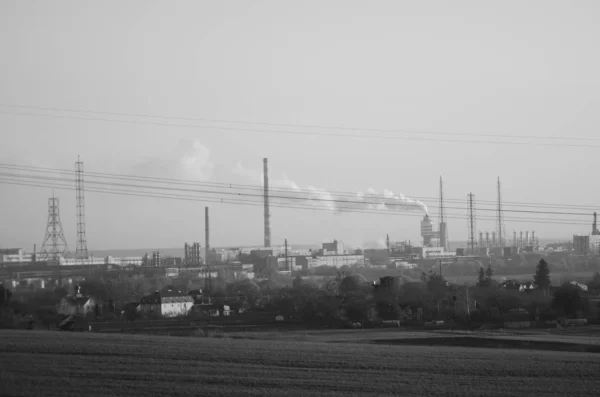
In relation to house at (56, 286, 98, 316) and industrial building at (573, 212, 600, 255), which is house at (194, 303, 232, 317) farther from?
industrial building at (573, 212, 600, 255)

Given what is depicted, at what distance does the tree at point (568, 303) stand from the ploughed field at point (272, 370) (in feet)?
44.5

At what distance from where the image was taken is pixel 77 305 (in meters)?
36.2

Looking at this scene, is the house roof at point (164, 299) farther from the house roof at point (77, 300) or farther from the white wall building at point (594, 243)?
the white wall building at point (594, 243)

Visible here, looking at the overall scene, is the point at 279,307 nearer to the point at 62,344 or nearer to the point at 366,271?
the point at 62,344

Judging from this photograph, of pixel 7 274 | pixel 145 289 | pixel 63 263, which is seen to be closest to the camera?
pixel 145 289

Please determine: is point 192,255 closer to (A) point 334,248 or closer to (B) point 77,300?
(A) point 334,248

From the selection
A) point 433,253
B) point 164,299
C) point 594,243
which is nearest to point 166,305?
point 164,299

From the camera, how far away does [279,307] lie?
35.5 meters

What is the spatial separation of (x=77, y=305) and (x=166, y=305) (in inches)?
154

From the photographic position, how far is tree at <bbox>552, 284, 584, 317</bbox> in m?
30.7

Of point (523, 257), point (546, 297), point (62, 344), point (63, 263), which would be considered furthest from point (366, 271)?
point (62, 344)

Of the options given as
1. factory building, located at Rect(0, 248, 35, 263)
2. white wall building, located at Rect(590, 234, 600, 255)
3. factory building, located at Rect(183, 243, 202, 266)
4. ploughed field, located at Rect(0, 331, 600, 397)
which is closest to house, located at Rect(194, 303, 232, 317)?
ploughed field, located at Rect(0, 331, 600, 397)

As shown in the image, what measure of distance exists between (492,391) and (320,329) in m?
15.6

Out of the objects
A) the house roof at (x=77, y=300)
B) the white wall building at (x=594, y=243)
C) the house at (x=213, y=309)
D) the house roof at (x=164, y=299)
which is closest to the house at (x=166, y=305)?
the house roof at (x=164, y=299)
